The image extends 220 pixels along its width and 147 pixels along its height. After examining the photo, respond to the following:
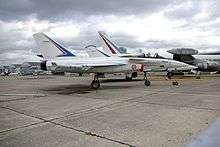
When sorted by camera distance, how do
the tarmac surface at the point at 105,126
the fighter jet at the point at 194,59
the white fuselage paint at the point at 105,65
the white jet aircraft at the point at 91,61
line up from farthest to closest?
the fighter jet at the point at 194,59, the white jet aircraft at the point at 91,61, the white fuselage paint at the point at 105,65, the tarmac surface at the point at 105,126

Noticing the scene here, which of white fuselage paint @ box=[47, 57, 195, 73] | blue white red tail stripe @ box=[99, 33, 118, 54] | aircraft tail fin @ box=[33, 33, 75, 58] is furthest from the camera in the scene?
blue white red tail stripe @ box=[99, 33, 118, 54]

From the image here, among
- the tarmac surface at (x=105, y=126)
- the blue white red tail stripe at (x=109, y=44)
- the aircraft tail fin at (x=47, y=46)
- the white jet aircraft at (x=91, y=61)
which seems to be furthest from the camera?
the blue white red tail stripe at (x=109, y=44)

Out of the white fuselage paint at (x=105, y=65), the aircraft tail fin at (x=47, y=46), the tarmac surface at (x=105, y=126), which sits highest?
the aircraft tail fin at (x=47, y=46)

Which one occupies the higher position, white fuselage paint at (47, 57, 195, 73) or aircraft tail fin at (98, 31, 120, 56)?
aircraft tail fin at (98, 31, 120, 56)

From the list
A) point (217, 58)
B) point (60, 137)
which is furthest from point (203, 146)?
point (217, 58)

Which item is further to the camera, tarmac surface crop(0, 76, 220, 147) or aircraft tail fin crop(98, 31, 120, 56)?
aircraft tail fin crop(98, 31, 120, 56)

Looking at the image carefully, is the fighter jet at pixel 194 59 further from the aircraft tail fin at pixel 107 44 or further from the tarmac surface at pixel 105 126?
the tarmac surface at pixel 105 126

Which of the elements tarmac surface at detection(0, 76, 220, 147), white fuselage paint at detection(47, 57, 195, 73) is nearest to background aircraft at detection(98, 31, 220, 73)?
white fuselage paint at detection(47, 57, 195, 73)

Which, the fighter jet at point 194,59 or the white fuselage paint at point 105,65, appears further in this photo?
the fighter jet at point 194,59

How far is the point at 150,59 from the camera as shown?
16859 mm

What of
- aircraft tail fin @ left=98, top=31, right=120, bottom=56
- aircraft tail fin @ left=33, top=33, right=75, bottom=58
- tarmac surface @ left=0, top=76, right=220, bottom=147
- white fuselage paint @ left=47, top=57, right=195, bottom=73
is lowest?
tarmac surface @ left=0, top=76, right=220, bottom=147

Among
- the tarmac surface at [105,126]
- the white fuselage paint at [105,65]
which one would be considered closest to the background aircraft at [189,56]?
the white fuselage paint at [105,65]

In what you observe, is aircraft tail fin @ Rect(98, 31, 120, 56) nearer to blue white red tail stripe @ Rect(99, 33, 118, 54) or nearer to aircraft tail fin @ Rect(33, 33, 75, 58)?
→ blue white red tail stripe @ Rect(99, 33, 118, 54)

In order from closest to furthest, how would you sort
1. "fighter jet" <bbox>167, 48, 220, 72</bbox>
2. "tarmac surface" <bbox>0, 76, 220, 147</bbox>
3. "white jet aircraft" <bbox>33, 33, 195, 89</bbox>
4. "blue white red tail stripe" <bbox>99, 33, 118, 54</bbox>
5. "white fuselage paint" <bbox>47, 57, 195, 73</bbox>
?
"tarmac surface" <bbox>0, 76, 220, 147</bbox>, "white fuselage paint" <bbox>47, 57, 195, 73</bbox>, "white jet aircraft" <bbox>33, 33, 195, 89</bbox>, "blue white red tail stripe" <bbox>99, 33, 118, 54</bbox>, "fighter jet" <bbox>167, 48, 220, 72</bbox>
